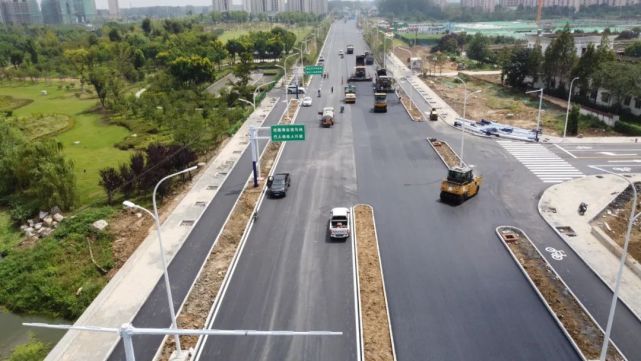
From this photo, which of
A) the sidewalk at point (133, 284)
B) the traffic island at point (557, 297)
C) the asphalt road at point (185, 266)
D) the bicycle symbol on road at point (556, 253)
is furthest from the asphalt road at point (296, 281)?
the bicycle symbol on road at point (556, 253)

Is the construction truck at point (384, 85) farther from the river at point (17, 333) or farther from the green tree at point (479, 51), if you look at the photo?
the river at point (17, 333)

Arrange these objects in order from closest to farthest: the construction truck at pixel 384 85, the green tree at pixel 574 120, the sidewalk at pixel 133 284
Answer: the sidewalk at pixel 133 284, the green tree at pixel 574 120, the construction truck at pixel 384 85

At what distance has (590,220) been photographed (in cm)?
3291

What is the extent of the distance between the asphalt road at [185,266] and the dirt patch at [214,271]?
0.50 m

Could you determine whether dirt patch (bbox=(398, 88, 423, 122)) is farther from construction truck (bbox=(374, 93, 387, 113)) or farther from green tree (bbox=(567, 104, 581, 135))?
green tree (bbox=(567, 104, 581, 135))

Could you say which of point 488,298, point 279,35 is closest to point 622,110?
point 488,298

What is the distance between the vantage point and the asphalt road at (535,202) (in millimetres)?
22842

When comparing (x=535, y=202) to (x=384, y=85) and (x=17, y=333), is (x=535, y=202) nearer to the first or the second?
(x=17, y=333)

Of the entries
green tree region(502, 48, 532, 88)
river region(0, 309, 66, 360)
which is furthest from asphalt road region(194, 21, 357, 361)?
green tree region(502, 48, 532, 88)

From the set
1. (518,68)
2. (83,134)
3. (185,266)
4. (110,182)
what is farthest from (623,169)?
(83,134)

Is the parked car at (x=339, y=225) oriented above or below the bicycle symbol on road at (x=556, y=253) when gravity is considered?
above

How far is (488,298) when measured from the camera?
24500 millimetres

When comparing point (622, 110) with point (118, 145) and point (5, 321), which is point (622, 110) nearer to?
point (118, 145)

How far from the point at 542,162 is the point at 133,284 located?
37.2 meters
